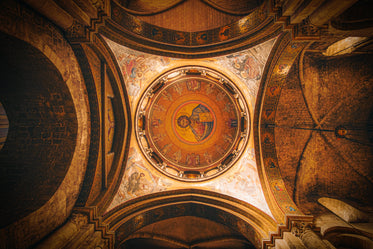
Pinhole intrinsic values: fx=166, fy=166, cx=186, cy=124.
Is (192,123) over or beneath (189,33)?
beneath

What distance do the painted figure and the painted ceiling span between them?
278 cm

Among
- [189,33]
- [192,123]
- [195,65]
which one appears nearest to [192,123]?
[192,123]

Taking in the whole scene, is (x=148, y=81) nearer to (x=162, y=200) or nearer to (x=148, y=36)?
(x=148, y=36)

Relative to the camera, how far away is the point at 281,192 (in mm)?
7164

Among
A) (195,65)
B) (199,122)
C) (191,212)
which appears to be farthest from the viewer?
(199,122)

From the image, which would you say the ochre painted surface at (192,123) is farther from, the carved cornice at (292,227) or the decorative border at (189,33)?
the carved cornice at (292,227)

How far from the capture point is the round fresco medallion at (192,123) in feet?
29.0

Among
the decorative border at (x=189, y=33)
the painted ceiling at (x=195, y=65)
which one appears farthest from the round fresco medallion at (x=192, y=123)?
the decorative border at (x=189, y=33)

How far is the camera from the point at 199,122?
35.0ft

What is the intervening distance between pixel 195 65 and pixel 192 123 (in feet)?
12.6

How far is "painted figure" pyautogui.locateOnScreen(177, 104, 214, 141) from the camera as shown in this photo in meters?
10.5

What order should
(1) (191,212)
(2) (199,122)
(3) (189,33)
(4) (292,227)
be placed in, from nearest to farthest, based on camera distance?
1. (4) (292,227)
2. (3) (189,33)
3. (1) (191,212)
4. (2) (199,122)

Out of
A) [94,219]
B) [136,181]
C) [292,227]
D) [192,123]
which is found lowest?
[94,219]

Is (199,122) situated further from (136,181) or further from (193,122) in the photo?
(136,181)
